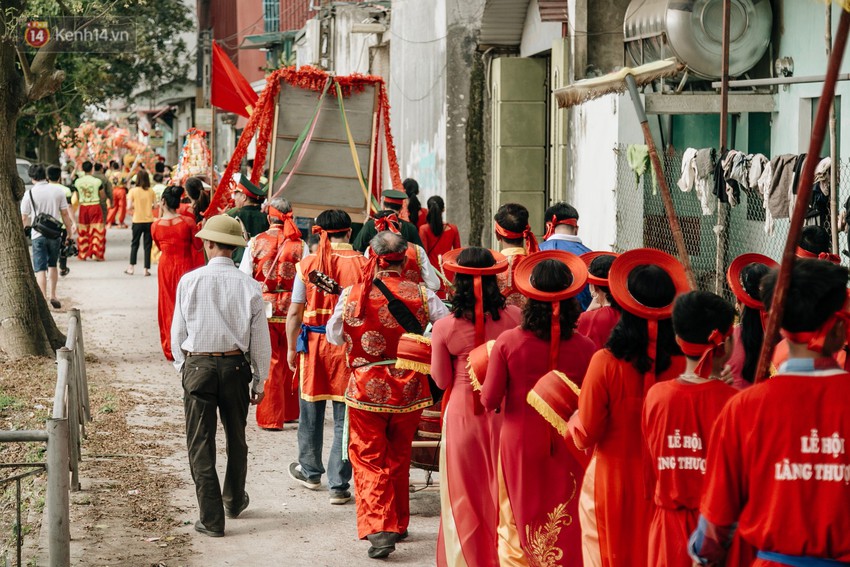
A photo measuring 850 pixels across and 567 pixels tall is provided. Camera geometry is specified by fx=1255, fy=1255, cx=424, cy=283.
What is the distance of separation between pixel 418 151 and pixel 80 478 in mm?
11923

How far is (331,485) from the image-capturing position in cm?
779

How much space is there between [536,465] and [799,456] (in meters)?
2.21

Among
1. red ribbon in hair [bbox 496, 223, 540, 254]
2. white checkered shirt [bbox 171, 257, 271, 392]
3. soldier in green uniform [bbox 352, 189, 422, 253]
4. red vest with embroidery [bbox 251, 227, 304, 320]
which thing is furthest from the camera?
soldier in green uniform [bbox 352, 189, 422, 253]

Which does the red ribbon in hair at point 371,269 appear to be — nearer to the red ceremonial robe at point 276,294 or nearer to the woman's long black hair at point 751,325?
the woman's long black hair at point 751,325

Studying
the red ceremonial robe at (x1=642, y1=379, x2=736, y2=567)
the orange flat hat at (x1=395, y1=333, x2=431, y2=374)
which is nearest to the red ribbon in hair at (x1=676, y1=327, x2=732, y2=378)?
the red ceremonial robe at (x1=642, y1=379, x2=736, y2=567)

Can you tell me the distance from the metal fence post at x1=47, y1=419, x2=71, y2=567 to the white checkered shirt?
1395 mm

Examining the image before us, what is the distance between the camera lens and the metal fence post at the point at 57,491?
216 inches

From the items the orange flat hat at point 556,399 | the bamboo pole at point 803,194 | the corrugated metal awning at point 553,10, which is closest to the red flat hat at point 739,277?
the orange flat hat at point 556,399

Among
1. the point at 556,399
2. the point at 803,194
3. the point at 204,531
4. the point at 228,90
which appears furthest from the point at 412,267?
the point at 228,90

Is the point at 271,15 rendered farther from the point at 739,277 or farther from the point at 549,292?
the point at 739,277

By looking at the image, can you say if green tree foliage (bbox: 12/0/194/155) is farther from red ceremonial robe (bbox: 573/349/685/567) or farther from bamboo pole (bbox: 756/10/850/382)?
bamboo pole (bbox: 756/10/850/382)

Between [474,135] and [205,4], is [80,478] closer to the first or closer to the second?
[474,135]

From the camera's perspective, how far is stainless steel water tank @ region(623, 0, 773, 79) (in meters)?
11.1

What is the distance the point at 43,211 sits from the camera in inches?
634
